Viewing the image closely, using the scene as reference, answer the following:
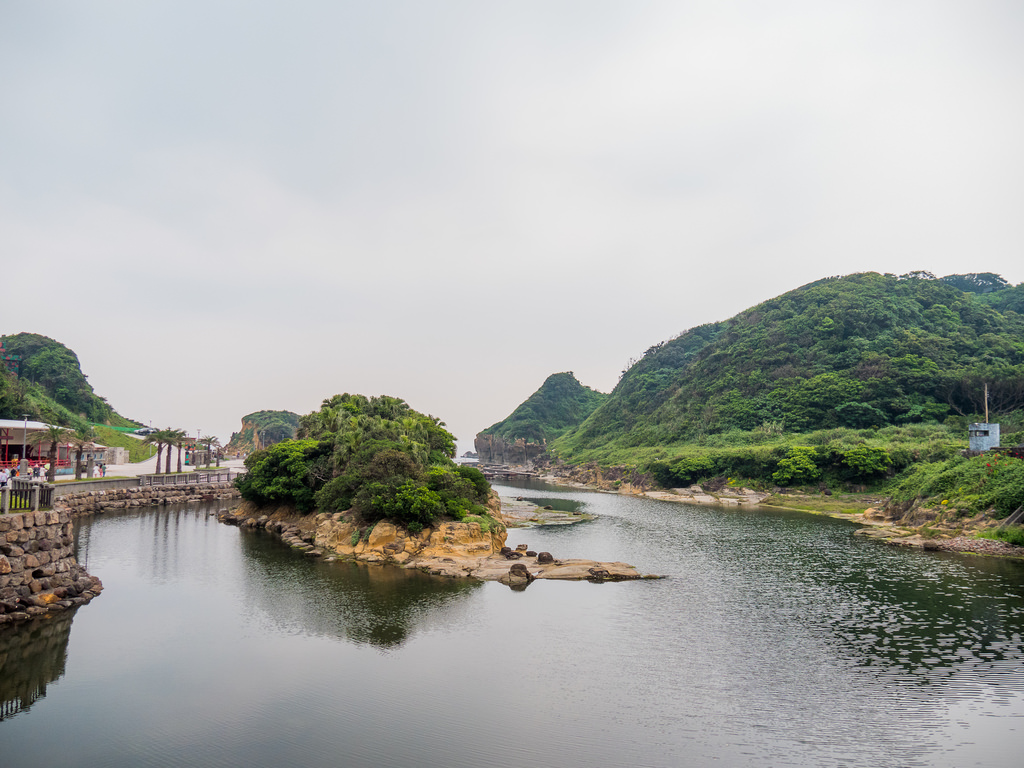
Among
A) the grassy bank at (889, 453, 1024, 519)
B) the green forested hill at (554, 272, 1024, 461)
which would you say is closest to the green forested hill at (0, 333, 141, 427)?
the green forested hill at (554, 272, 1024, 461)

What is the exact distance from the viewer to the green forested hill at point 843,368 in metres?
94.2

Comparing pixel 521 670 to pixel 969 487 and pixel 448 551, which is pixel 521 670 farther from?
Result: pixel 969 487

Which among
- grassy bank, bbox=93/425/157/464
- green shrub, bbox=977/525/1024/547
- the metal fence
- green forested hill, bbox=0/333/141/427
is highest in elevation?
green forested hill, bbox=0/333/141/427

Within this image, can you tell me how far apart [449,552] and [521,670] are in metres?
18.8

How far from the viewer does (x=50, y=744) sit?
15906 mm

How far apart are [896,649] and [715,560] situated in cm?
1801

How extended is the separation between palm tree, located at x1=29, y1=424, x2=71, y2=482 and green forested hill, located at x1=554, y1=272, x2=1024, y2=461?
330 ft

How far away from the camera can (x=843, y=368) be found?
11181cm

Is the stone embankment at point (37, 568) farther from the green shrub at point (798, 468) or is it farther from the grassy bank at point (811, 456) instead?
the grassy bank at point (811, 456)

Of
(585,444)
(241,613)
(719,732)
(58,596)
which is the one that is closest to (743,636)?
(719,732)

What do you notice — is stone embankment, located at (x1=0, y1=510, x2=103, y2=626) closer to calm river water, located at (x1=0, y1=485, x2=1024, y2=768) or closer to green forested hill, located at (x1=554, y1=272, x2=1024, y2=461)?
calm river water, located at (x1=0, y1=485, x2=1024, y2=768)

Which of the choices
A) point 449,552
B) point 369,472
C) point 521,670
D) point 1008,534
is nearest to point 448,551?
point 449,552

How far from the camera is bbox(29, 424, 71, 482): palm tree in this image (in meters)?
58.0

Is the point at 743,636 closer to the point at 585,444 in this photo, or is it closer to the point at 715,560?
the point at 715,560
